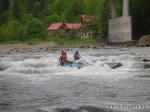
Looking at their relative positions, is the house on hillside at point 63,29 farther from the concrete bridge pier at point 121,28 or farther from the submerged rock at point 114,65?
the submerged rock at point 114,65

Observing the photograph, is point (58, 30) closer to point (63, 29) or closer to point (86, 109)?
point (63, 29)

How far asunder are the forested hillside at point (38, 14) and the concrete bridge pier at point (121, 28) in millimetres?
6705

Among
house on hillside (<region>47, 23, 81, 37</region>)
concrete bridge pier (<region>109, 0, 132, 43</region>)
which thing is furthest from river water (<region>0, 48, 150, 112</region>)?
house on hillside (<region>47, 23, 81, 37</region>)

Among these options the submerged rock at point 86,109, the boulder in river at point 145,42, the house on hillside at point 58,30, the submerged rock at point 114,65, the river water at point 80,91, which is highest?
the submerged rock at point 86,109

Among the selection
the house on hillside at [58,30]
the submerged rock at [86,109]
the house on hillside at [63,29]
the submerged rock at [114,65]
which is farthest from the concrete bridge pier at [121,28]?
the submerged rock at [86,109]

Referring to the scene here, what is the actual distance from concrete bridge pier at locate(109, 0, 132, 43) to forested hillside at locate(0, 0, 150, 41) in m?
6.71

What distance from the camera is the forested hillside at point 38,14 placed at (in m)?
103

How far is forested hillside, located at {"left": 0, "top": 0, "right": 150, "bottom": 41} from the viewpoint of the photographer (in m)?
103

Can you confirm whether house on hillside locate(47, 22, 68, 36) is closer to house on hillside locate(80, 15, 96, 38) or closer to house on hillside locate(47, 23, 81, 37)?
house on hillside locate(47, 23, 81, 37)

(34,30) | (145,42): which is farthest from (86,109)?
(34,30)

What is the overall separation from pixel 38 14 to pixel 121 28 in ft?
297

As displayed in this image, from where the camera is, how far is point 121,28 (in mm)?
62312

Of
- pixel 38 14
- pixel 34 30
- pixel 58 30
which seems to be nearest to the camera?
pixel 34 30

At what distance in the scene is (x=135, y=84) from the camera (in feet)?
60.9
